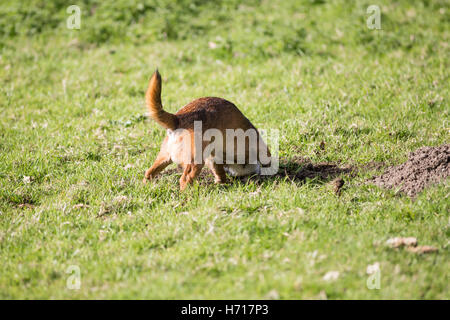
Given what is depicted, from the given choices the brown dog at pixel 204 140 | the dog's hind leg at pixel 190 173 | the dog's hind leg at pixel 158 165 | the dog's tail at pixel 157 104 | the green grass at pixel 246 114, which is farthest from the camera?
the dog's hind leg at pixel 158 165

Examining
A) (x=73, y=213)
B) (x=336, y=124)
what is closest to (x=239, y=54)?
(x=336, y=124)

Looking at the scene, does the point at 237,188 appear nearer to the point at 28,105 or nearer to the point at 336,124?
the point at 336,124

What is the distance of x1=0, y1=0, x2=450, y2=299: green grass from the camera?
327 centimetres

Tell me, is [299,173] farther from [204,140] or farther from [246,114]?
[246,114]

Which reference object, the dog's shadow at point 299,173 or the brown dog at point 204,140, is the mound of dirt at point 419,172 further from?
the brown dog at point 204,140

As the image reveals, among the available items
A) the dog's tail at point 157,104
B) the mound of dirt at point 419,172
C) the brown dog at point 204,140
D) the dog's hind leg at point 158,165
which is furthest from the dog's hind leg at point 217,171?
the mound of dirt at point 419,172

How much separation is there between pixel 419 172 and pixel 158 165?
8.05 feet

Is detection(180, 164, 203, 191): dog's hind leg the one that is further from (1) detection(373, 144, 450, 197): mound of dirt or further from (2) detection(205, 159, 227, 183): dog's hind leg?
(1) detection(373, 144, 450, 197): mound of dirt

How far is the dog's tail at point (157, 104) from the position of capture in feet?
12.9

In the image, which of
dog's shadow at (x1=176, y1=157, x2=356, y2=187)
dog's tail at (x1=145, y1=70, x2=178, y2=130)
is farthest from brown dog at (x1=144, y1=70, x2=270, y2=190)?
dog's shadow at (x1=176, y1=157, x2=356, y2=187)

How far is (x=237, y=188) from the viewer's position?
4.50m

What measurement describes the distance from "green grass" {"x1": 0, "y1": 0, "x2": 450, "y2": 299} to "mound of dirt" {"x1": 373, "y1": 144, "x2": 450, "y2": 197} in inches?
5.3

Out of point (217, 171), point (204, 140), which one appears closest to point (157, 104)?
point (204, 140)
